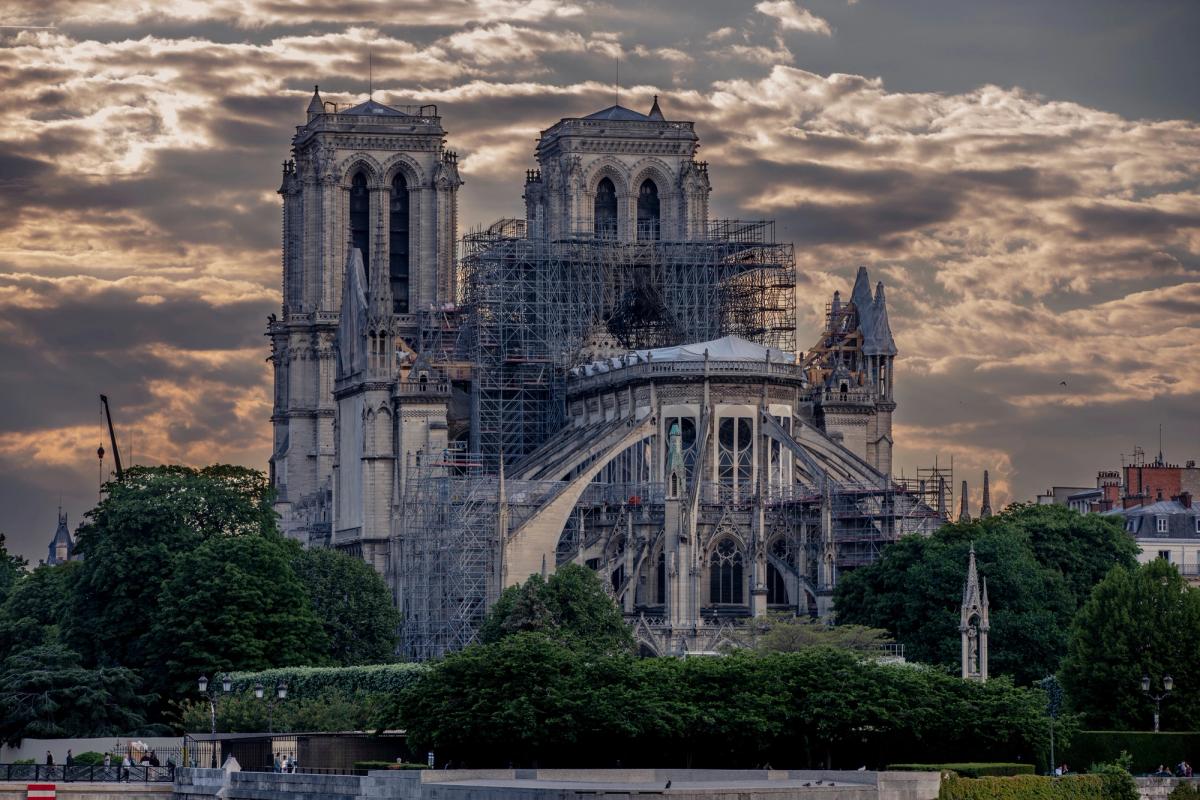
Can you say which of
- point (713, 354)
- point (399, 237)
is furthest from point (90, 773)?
point (399, 237)

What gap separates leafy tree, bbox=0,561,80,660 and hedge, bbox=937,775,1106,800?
46.9 m

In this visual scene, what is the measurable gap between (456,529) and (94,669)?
1762 cm

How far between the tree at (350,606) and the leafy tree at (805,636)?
15.5m

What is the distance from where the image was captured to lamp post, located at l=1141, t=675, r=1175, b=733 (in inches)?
3531

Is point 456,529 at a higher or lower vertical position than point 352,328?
lower

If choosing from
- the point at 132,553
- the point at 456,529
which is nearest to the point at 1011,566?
the point at 456,529

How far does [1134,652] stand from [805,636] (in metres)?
16.6

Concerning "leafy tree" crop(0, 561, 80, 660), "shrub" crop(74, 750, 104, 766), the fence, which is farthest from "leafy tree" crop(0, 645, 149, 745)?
the fence

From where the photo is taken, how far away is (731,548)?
404 ft

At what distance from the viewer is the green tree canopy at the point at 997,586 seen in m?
108

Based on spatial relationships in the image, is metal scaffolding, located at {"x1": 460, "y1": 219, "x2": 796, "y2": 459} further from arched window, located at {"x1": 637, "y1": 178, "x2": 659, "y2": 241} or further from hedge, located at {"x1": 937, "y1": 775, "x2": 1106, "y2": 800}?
hedge, located at {"x1": 937, "y1": 775, "x2": 1106, "y2": 800}

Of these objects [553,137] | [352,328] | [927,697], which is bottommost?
[927,697]

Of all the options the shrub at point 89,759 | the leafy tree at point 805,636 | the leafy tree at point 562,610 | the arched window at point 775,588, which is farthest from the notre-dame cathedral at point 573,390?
the shrub at point 89,759

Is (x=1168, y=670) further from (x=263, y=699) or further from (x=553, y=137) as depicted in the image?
(x=553, y=137)
